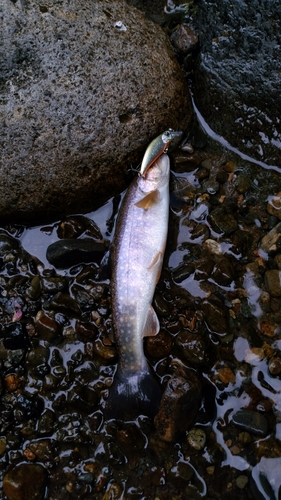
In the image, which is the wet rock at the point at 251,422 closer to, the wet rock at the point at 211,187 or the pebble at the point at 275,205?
the pebble at the point at 275,205

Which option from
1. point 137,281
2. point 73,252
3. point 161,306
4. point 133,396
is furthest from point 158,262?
point 133,396

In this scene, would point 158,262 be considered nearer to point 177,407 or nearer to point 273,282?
point 273,282

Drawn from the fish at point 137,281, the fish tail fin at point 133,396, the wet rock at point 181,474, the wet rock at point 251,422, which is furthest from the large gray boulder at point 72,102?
the wet rock at point 181,474

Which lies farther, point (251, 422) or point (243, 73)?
point (243, 73)

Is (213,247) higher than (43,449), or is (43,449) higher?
(213,247)

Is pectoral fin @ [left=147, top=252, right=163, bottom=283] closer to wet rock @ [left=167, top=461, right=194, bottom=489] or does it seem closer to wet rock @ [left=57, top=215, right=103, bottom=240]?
wet rock @ [left=57, top=215, right=103, bottom=240]

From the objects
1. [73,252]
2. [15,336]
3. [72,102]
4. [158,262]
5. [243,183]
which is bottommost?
[15,336]
